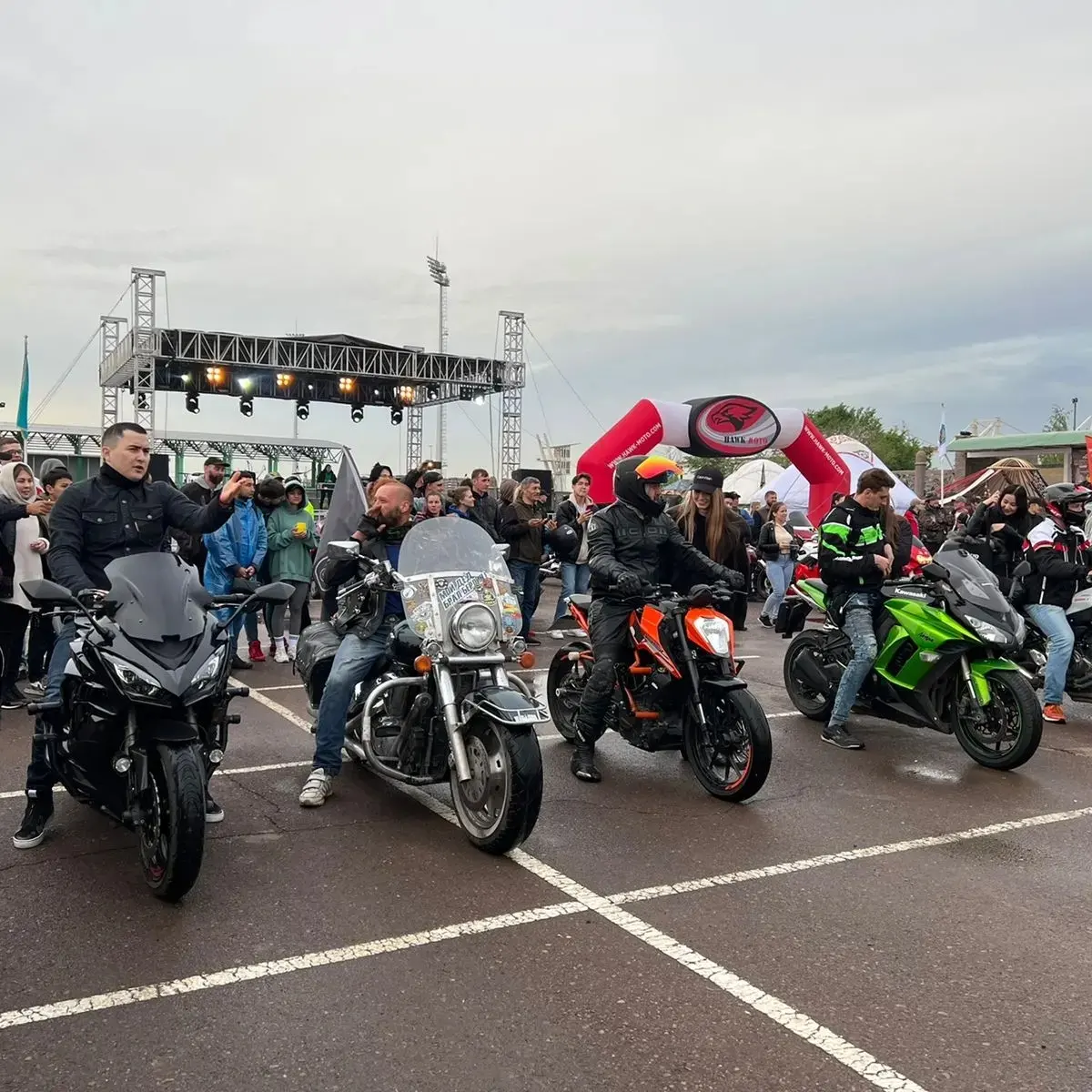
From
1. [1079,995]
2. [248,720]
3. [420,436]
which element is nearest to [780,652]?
[248,720]

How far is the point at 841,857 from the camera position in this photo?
4477 mm

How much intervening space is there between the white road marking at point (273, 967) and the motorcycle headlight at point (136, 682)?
106 centimetres

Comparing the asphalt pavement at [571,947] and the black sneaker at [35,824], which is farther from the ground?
the black sneaker at [35,824]

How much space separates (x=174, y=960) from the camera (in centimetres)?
334

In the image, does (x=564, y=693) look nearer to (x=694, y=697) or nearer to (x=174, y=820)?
(x=694, y=697)

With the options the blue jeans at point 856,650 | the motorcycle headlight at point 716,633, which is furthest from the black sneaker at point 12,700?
the blue jeans at point 856,650

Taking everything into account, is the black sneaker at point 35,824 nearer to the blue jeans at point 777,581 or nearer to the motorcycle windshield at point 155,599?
the motorcycle windshield at point 155,599

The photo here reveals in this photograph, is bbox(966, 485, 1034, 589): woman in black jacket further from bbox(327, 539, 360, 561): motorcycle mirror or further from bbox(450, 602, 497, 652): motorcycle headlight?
bbox(327, 539, 360, 561): motorcycle mirror

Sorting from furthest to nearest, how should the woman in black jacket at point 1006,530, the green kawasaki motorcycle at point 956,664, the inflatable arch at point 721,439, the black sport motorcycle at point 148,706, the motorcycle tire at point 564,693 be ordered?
the inflatable arch at point 721,439 → the woman in black jacket at point 1006,530 → the motorcycle tire at point 564,693 → the green kawasaki motorcycle at point 956,664 → the black sport motorcycle at point 148,706

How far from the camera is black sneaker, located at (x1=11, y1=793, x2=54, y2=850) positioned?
4.36 metres

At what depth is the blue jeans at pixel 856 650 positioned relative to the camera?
6.39 meters

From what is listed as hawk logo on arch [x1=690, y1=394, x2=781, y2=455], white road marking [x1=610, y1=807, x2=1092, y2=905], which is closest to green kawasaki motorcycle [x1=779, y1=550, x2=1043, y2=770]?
white road marking [x1=610, y1=807, x2=1092, y2=905]

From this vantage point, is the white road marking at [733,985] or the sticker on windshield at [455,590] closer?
the white road marking at [733,985]

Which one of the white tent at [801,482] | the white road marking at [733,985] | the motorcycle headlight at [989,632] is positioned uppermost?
the white tent at [801,482]
